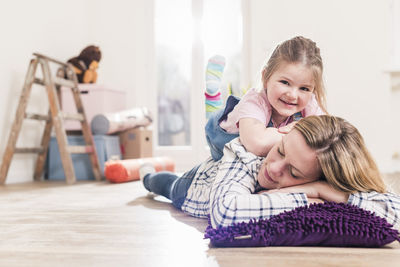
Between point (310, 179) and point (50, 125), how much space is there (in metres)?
2.28

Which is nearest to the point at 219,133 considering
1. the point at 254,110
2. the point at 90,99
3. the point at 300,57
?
the point at 254,110

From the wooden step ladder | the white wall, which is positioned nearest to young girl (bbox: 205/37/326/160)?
the wooden step ladder

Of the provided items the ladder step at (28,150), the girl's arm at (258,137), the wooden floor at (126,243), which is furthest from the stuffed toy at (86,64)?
the girl's arm at (258,137)

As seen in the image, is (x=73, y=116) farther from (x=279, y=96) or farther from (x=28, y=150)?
(x=279, y=96)

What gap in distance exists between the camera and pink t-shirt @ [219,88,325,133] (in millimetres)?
1104

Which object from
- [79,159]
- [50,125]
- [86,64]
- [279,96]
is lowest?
[79,159]

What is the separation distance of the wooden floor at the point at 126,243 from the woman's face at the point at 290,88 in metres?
0.40

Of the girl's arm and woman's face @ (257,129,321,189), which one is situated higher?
the girl's arm

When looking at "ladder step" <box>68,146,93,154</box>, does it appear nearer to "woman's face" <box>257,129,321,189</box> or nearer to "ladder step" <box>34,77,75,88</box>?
"ladder step" <box>34,77,75,88</box>

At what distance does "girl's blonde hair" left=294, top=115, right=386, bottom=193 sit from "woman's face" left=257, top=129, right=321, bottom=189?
2 cm

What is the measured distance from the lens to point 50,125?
2.79 metres

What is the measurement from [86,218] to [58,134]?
140 centimetres

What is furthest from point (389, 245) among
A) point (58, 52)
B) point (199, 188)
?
point (58, 52)

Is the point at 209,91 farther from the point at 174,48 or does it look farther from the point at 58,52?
the point at 174,48
